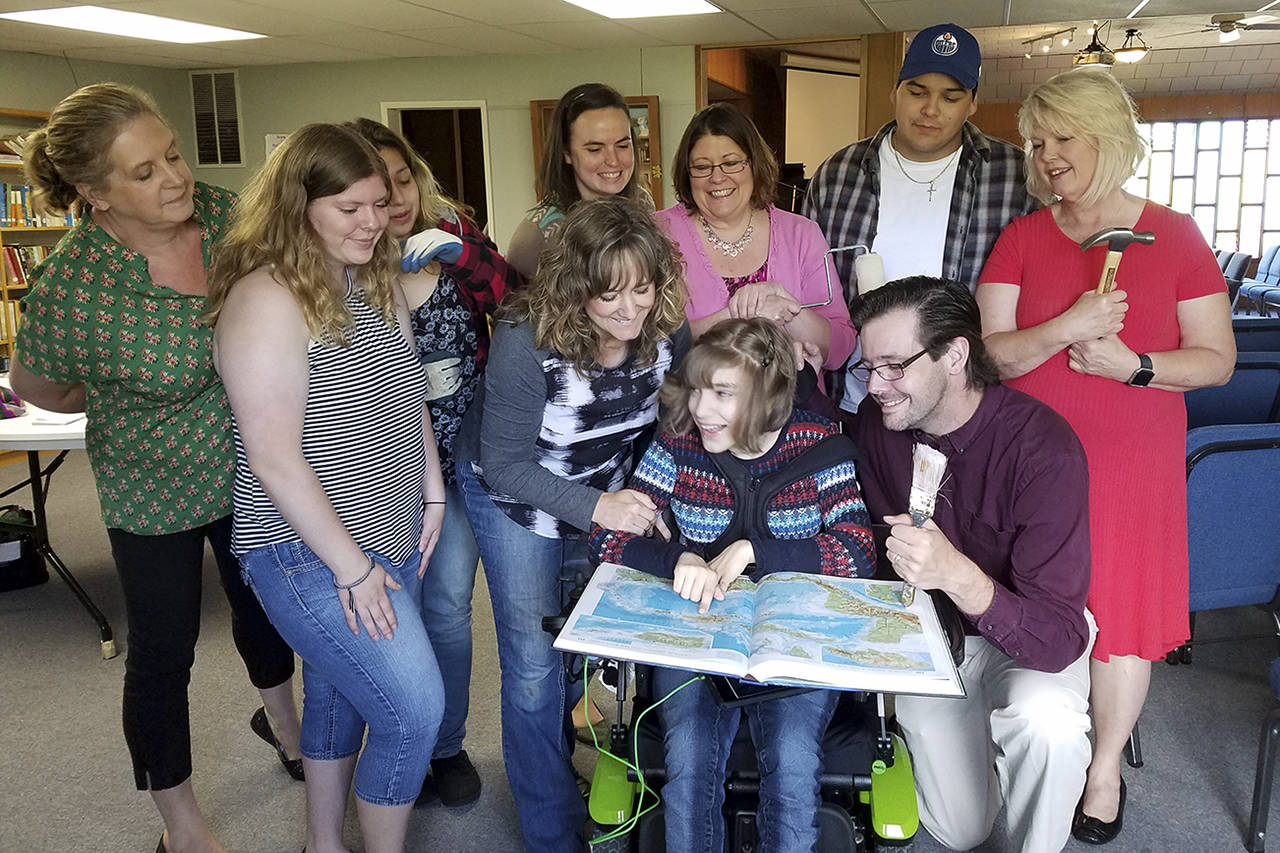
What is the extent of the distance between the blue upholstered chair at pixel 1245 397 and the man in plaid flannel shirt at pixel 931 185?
1.21 m

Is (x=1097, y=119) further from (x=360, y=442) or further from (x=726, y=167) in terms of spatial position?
(x=360, y=442)

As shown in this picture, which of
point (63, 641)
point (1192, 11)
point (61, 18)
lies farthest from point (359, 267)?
point (1192, 11)

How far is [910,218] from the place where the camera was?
247 centimetres

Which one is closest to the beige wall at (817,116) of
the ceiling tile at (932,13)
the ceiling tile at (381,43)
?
the ceiling tile at (932,13)

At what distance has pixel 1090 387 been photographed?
1990mm

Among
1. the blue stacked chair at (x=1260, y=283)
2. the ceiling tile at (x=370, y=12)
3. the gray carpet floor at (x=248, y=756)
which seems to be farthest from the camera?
the blue stacked chair at (x=1260, y=283)

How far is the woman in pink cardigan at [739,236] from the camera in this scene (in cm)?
217

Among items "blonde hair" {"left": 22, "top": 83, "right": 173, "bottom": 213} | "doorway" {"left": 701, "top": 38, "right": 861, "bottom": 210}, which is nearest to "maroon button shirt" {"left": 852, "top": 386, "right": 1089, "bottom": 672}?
"blonde hair" {"left": 22, "top": 83, "right": 173, "bottom": 213}

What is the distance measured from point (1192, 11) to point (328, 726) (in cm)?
740

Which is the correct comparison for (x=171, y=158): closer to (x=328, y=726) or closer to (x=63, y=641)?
(x=328, y=726)

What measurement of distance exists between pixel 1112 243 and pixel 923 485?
67 cm

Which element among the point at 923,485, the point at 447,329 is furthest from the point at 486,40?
the point at 923,485

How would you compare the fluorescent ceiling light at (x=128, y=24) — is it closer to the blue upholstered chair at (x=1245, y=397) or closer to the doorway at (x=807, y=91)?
the doorway at (x=807, y=91)

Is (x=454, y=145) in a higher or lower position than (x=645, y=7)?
lower
